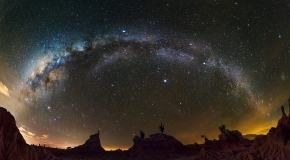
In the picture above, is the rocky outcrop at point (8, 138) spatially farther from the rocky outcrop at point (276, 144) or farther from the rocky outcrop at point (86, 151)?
the rocky outcrop at point (86, 151)

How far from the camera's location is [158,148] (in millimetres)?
55438

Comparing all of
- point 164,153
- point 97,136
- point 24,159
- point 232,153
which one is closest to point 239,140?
point 232,153

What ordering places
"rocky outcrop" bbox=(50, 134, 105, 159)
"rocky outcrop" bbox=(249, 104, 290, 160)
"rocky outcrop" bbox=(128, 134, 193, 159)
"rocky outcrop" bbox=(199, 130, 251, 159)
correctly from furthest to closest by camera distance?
"rocky outcrop" bbox=(128, 134, 193, 159) < "rocky outcrop" bbox=(50, 134, 105, 159) < "rocky outcrop" bbox=(199, 130, 251, 159) < "rocky outcrop" bbox=(249, 104, 290, 160)

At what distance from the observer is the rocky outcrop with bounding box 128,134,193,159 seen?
51.0 m

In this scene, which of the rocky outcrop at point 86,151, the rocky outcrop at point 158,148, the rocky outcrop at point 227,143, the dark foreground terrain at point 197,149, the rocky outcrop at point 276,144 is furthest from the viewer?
the rocky outcrop at point 158,148

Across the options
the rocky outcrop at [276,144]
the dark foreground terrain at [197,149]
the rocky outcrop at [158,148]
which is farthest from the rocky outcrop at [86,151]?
the rocky outcrop at [276,144]

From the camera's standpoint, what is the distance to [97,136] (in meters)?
58.0

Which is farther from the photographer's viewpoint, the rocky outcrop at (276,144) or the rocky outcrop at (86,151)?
the rocky outcrop at (86,151)

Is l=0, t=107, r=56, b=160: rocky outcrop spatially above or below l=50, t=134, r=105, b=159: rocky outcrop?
below

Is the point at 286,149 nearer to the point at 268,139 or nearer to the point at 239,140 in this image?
the point at 268,139

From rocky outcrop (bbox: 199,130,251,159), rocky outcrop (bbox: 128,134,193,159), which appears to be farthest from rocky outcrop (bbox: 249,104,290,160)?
rocky outcrop (bbox: 128,134,193,159)

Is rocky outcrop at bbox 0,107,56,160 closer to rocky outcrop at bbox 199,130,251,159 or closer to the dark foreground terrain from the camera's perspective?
the dark foreground terrain

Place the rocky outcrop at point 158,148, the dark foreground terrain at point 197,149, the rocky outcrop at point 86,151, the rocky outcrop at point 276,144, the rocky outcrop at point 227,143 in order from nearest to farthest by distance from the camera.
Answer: the rocky outcrop at point 276,144 < the dark foreground terrain at point 197,149 < the rocky outcrop at point 227,143 < the rocky outcrop at point 86,151 < the rocky outcrop at point 158,148

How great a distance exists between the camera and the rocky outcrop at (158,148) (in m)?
51.0
